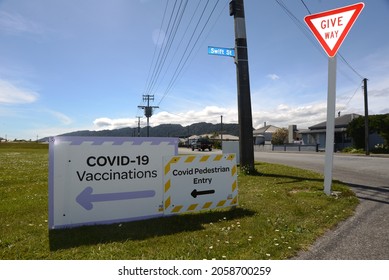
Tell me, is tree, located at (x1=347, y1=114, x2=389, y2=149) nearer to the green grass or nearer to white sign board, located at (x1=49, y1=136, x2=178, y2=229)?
the green grass

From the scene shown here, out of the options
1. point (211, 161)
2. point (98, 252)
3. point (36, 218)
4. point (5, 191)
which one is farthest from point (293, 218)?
point (5, 191)

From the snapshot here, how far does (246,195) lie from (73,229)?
4.50 meters

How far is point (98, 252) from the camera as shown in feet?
11.9

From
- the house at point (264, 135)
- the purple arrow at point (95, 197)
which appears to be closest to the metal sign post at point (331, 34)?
the purple arrow at point (95, 197)

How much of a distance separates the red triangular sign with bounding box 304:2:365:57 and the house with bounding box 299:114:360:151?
37.7m

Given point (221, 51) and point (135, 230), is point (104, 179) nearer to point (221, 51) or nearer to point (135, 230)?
point (135, 230)

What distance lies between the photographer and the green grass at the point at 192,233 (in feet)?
11.9

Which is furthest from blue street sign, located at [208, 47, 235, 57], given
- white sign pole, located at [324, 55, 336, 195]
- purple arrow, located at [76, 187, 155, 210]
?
purple arrow, located at [76, 187, 155, 210]

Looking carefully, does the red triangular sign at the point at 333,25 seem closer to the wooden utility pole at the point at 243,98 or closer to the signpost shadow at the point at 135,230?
the signpost shadow at the point at 135,230

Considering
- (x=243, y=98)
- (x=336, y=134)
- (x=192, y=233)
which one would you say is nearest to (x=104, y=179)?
(x=192, y=233)

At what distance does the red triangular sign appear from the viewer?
20.3 ft

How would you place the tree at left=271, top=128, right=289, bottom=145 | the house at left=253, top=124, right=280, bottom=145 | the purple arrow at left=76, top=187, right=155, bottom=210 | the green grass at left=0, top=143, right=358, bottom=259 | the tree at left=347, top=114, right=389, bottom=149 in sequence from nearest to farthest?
the green grass at left=0, top=143, right=358, bottom=259
the purple arrow at left=76, top=187, right=155, bottom=210
the tree at left=347, top=114, right=389, bottom=149
the tree at left=271, top=128, right=289, bottom=145
the house at left=253, top=124, right=280, bottom=145

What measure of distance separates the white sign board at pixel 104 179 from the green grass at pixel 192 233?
Answer: 0.26m

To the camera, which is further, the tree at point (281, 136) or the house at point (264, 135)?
the house at point (264, 135)
